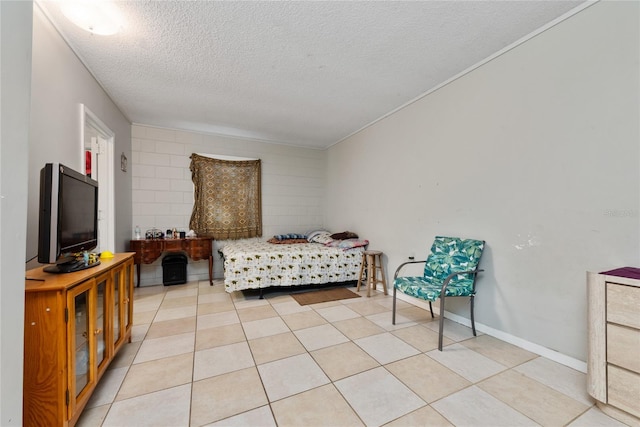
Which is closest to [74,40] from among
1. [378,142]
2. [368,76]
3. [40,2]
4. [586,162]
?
[40,2]

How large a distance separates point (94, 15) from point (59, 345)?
215 cm

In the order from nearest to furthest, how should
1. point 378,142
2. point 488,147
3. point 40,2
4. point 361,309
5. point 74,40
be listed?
1. point 40,2
2. point 74,40
3. point 488,147
4. point 361,309
5. point 378,142

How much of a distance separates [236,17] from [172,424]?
2.63 meters

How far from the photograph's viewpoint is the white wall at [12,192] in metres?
0.73

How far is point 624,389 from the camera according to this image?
4.50ft

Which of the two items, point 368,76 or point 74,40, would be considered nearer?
point 74,40

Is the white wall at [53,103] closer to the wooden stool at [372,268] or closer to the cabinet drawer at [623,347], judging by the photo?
the wooden stool at [372,268]

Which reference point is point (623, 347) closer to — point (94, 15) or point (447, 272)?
point (447, 272)

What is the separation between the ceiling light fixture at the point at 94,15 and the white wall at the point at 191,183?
7.79 ft

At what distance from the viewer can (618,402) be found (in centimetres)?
139

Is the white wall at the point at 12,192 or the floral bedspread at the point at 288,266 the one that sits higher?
the white wall at the point at 12,192

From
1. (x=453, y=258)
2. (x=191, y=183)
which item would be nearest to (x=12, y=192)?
(x=453, y=258)

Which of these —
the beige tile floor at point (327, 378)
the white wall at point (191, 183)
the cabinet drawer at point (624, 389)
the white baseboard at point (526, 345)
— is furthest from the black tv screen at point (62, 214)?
the white baseboard at point (526, 345)

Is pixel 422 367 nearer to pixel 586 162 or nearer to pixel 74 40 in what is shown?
pixel 586 162
